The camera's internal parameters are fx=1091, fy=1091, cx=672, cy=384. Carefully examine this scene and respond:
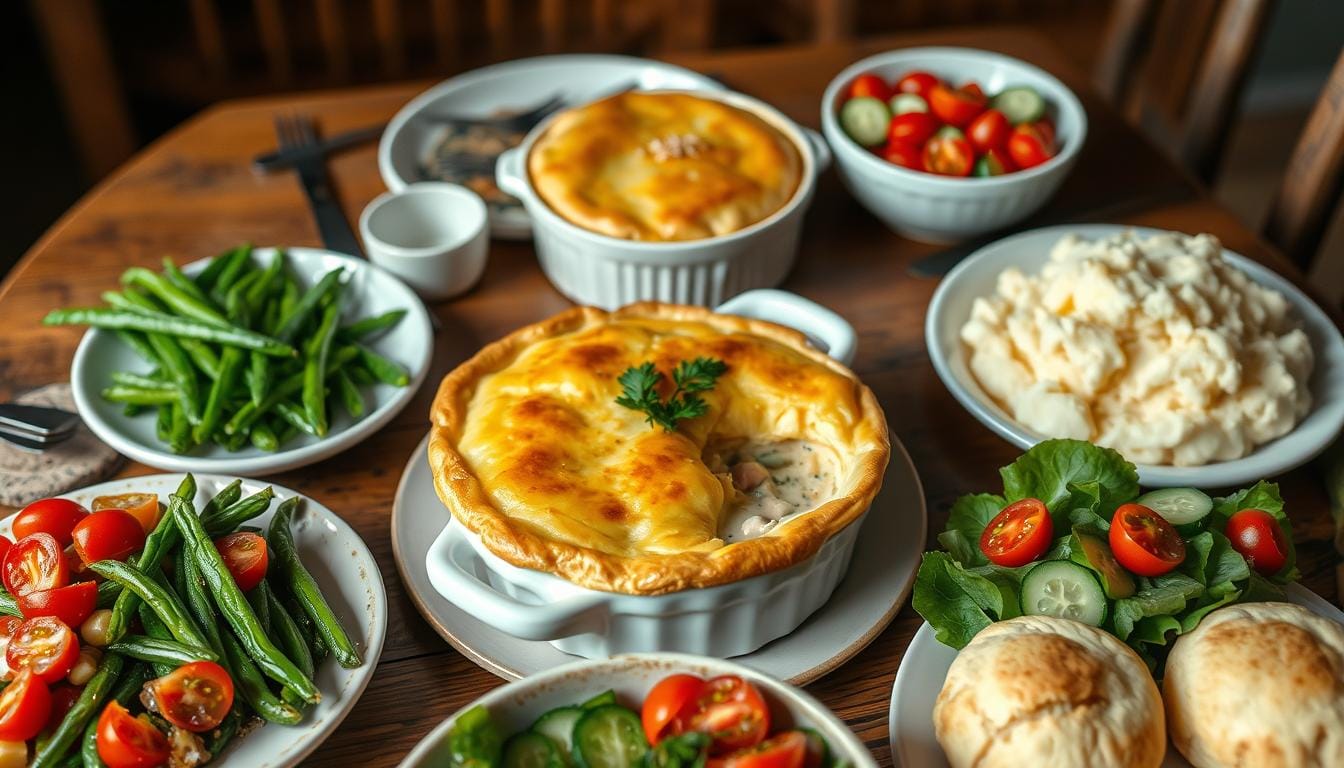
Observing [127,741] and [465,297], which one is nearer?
[127,741]

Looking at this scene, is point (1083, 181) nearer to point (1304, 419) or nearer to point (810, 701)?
point (1304, 419)

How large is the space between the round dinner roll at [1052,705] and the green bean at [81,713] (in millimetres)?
1532

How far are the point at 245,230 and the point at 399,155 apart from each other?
0.58 meters

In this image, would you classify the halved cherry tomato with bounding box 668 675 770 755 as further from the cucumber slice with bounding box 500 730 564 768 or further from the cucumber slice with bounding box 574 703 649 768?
the cucumber slice with bounding box 500 730 564 768

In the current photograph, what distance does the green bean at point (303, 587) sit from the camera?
214cm

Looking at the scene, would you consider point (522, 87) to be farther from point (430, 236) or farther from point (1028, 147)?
point (1028, 147)

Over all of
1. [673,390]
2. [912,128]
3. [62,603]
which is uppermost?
[912,128]

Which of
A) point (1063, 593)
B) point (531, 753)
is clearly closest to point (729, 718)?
point (531, 753)

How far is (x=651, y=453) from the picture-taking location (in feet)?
7.66

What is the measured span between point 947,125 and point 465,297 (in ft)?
5.41

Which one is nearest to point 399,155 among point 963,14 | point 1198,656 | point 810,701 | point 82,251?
point 82,251

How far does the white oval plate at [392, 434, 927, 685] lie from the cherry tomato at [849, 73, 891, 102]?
A: 4.97 feet

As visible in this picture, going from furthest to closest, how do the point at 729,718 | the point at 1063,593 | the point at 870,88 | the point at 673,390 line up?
1. the point at 870,88
2. the point at 673,390
3. the point at 1063,593
4. the point at 729,718

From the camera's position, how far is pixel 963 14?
22.2 feet
